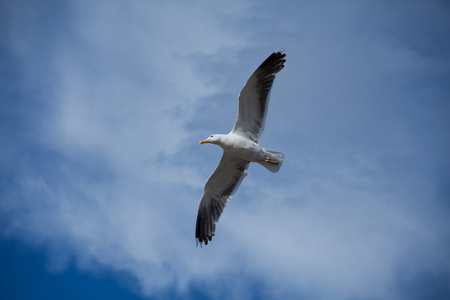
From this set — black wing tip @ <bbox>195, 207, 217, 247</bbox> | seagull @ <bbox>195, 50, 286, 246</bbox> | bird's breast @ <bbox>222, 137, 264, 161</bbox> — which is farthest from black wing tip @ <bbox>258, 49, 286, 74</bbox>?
black wing tip @ <bbox>195, 207, 217, 247</bbox>

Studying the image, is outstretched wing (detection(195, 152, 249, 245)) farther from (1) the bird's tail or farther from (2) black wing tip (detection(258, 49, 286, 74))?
(2) black wing tip (detection(258, 49, 286, 74))

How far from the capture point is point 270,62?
38.0 feet

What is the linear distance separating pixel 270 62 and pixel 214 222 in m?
4.74

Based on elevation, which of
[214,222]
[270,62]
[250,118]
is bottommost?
[214,222]

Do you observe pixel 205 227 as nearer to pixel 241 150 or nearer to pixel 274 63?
pixel 241 150

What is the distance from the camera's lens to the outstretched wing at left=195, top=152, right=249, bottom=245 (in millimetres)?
12578

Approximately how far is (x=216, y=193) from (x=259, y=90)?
3271 mm

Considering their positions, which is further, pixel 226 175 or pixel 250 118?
pixel 226 175

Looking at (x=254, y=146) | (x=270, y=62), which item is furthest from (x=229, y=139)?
(x=270, y=62)

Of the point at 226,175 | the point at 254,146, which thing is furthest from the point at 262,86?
the point at 226,175

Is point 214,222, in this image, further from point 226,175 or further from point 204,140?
point 204,140

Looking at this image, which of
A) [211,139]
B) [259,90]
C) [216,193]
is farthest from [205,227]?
[259,90]

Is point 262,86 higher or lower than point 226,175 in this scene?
higher

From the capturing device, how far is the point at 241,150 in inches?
463
